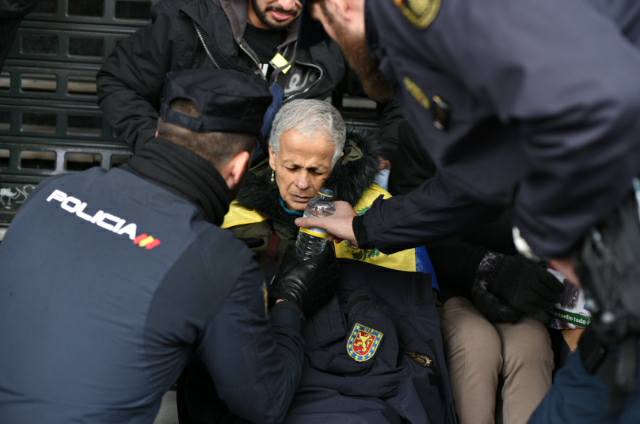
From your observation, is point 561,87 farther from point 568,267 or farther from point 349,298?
point 349,298

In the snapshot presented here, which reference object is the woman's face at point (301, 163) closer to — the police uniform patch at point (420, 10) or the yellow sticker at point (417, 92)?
the yellow sticker at point (417, 92)

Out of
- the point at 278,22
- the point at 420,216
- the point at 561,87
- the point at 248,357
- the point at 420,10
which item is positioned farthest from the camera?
the point at 278,22

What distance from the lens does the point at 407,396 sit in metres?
2.74

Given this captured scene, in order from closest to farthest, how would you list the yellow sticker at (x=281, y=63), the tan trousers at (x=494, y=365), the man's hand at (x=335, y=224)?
the man's hand at (x=335, y=224) < the tan trousers at (x=494, y=365) < the yellow sticker at (x=281, y=63)

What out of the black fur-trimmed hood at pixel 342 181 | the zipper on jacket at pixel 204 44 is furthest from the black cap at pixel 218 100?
the zipper on jacket at pixel 204 44

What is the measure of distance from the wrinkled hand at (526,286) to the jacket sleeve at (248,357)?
1.10m

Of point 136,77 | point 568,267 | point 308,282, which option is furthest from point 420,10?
point 136,77

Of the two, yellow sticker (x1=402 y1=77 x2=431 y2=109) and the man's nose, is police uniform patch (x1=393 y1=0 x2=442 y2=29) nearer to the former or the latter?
yellow sticker (x1=402 y1=77 x2=431 y2=109)

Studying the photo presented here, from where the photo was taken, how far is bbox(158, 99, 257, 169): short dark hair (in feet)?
7.50

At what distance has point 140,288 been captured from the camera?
2.07 meters

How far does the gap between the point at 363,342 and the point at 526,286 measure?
2.40 ft

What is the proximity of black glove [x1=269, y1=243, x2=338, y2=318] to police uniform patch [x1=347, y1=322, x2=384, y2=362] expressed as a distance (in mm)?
149

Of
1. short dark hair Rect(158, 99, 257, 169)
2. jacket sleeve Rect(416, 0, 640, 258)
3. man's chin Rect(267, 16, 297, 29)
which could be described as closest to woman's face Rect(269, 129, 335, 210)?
man's chin Rect(267, 16, 297, 29)

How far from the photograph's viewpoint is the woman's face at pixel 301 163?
10.8 ft
